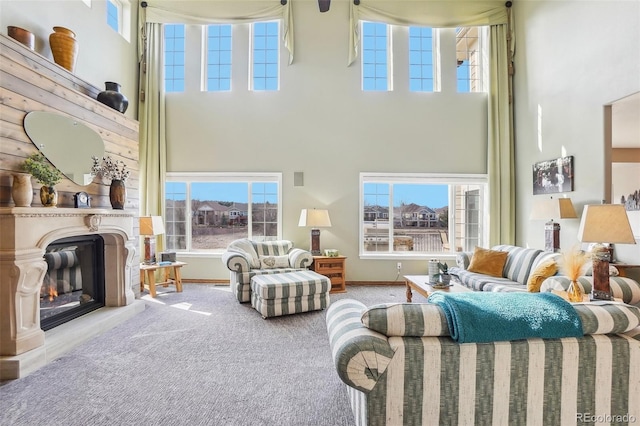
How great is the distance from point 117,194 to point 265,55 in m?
3.48

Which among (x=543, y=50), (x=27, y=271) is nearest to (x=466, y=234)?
(x=543, y=50)

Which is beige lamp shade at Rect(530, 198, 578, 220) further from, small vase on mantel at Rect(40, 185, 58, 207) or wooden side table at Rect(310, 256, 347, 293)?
small vase on mantel at Rect(40, 185, 58, 207)

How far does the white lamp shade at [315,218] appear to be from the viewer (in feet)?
16.0

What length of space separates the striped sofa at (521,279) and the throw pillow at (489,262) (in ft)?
0.21

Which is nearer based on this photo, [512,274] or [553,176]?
[512,274]

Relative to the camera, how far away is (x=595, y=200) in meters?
3.60

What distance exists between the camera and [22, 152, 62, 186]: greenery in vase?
8.75 feet

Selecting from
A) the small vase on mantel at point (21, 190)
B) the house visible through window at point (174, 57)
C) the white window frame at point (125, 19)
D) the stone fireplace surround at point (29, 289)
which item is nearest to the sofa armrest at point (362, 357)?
the stone fireplace surround at point (29, 289)

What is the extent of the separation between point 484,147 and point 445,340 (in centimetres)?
502

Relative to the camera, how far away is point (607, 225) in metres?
2.14

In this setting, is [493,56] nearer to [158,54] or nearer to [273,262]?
[273,262]

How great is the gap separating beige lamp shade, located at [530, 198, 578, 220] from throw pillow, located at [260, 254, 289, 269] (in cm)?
351

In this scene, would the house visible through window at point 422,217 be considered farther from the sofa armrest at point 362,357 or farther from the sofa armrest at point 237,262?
the sofa armrest at point 362,357

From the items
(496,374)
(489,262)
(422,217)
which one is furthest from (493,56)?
(496,374)
